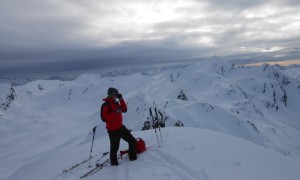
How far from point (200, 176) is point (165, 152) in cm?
266

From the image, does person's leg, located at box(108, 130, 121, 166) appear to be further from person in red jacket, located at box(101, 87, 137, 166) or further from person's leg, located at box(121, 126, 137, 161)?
person's leg, located at box(121, 126, 137, 161)

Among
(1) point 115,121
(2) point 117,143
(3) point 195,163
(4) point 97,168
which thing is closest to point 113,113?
(1) point 115,121

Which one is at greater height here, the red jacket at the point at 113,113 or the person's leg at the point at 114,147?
the red jacket at the point at 113,113

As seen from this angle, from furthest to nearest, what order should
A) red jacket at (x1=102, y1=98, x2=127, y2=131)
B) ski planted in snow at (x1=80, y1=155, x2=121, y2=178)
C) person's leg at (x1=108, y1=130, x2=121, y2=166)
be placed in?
person's leg at (x1=108, y1=130, x2=121, y2=166)
red jacket at (x1=102, y1=98, x2=127, y2=131)
ski planted in snow at (x1=80, y1=155, x2=121, y2=178)

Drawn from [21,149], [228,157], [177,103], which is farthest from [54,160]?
[21,149]

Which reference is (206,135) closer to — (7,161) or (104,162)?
(104,162)

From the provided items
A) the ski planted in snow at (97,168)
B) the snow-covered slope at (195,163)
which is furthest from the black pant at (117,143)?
the ski planted in snow at (97,168)

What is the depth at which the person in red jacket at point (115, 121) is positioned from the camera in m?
12.4

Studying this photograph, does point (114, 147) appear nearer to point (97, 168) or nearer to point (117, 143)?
point (117, 143)

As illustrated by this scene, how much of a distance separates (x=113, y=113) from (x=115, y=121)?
37 cm

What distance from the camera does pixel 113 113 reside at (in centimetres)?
1257

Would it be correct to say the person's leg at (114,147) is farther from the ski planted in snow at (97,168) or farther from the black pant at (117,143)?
the ski planted in snow at (97,168)

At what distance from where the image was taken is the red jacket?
12.4 m

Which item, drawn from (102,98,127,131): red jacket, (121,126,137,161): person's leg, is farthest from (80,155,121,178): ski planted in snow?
(102,98,127,131): red jacket
